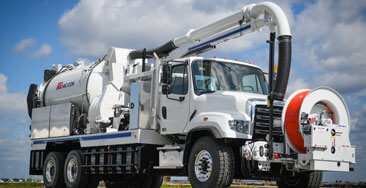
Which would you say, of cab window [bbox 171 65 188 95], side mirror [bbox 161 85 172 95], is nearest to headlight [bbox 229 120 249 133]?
cab window [bbox 171 65 188 95]

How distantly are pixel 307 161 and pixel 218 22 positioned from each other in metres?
4.45

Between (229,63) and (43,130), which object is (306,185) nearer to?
(229,63)

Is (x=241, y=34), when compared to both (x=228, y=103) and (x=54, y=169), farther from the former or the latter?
(x=54, y=169)

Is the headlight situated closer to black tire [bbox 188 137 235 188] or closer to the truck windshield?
black tire [bbox 188 137 235 188]

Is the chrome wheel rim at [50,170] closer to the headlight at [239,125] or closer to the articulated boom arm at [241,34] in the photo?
the articulated boom arm at [241,34]

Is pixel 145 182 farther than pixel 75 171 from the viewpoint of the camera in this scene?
Yes

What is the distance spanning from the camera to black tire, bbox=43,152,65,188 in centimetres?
1625

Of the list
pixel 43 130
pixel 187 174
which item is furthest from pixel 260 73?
pixel 43 130

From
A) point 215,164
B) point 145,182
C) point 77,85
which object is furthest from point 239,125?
point 77,85

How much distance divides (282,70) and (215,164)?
7.98ft

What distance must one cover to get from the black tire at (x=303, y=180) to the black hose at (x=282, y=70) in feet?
7.02

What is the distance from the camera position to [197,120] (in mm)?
11539

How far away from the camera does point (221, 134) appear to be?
10.8 m

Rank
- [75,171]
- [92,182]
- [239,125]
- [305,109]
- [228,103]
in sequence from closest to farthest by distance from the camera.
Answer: [305,109] → [239,125] → [228,103] → [92,182] → [75,171]
